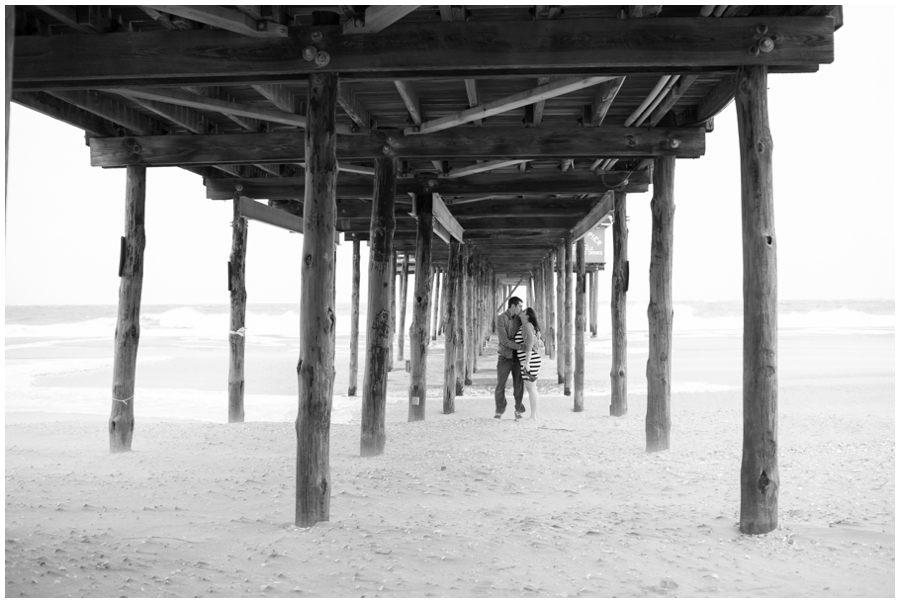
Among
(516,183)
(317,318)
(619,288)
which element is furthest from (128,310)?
(619,288)

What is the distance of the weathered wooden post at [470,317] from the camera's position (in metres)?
16.4

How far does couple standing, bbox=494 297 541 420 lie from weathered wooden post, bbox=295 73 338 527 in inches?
216

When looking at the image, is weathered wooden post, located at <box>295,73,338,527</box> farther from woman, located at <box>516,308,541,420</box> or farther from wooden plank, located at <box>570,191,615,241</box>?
woman, located at <box>516,308,541,420</box>

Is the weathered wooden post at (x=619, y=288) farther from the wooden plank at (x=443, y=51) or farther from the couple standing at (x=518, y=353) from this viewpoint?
the wooden plank at (x=443, y=51)

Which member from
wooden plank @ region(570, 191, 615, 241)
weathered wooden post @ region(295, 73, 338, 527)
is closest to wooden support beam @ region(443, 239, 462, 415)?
wooden plank @ region(570, 191, 615, 241)

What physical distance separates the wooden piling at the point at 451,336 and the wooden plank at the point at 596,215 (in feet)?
6.69

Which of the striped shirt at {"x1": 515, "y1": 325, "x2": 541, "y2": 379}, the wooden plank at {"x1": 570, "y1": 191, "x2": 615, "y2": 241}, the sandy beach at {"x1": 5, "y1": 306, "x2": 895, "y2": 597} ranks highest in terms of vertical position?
the wooden plank at {"x1": 570, "y1": 191, "x2": 615, "y2": 241}

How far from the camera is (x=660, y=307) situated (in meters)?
7.54

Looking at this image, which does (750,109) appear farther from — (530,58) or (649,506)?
(649,506)

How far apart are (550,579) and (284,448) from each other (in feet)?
15.2

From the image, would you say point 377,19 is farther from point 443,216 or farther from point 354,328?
point 354,328

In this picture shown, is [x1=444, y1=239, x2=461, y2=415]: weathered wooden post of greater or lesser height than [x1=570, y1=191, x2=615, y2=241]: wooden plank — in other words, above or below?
below

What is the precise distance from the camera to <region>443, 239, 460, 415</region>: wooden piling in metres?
11.2

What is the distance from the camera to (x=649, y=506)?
5391 millimetres
